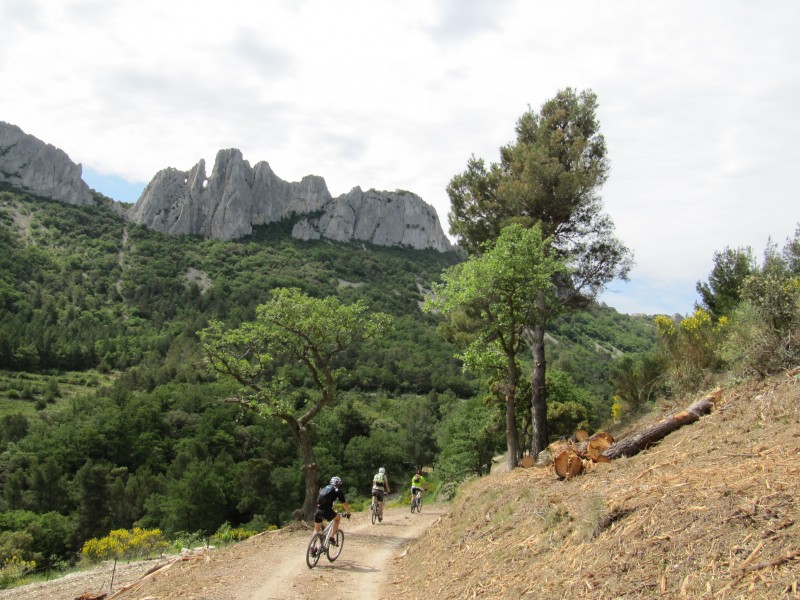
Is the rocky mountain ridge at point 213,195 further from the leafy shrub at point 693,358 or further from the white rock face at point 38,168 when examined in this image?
the leafy shrub at point 693,358

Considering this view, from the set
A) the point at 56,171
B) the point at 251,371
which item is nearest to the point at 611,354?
the point at 251,371

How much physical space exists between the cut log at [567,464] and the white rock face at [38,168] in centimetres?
15951

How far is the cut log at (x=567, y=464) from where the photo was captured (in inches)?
385

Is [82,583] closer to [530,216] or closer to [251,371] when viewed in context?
[251,371]

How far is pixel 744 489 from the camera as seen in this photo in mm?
5684

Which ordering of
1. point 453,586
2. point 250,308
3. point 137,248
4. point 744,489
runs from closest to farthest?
point 744,489 < point 453,586 < point 250,308 < point 137,248

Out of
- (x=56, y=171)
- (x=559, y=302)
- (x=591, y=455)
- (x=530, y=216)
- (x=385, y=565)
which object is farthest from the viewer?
(x=56, y=171)

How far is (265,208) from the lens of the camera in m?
150

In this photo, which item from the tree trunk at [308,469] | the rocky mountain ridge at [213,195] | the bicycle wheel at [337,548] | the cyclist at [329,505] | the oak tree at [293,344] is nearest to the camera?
the cyclist at [329,505]

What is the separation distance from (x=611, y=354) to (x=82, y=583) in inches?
4291

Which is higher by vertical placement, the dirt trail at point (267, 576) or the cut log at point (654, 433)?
the cut log at point (654, 433)

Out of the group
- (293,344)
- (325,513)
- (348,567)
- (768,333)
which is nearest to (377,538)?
(348,567)

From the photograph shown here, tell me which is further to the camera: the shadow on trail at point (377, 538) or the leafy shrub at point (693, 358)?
the leafy shrub at point (693, 358)

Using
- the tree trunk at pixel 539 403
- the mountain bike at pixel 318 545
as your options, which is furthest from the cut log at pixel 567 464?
the tree trunk at pixel 539 403
